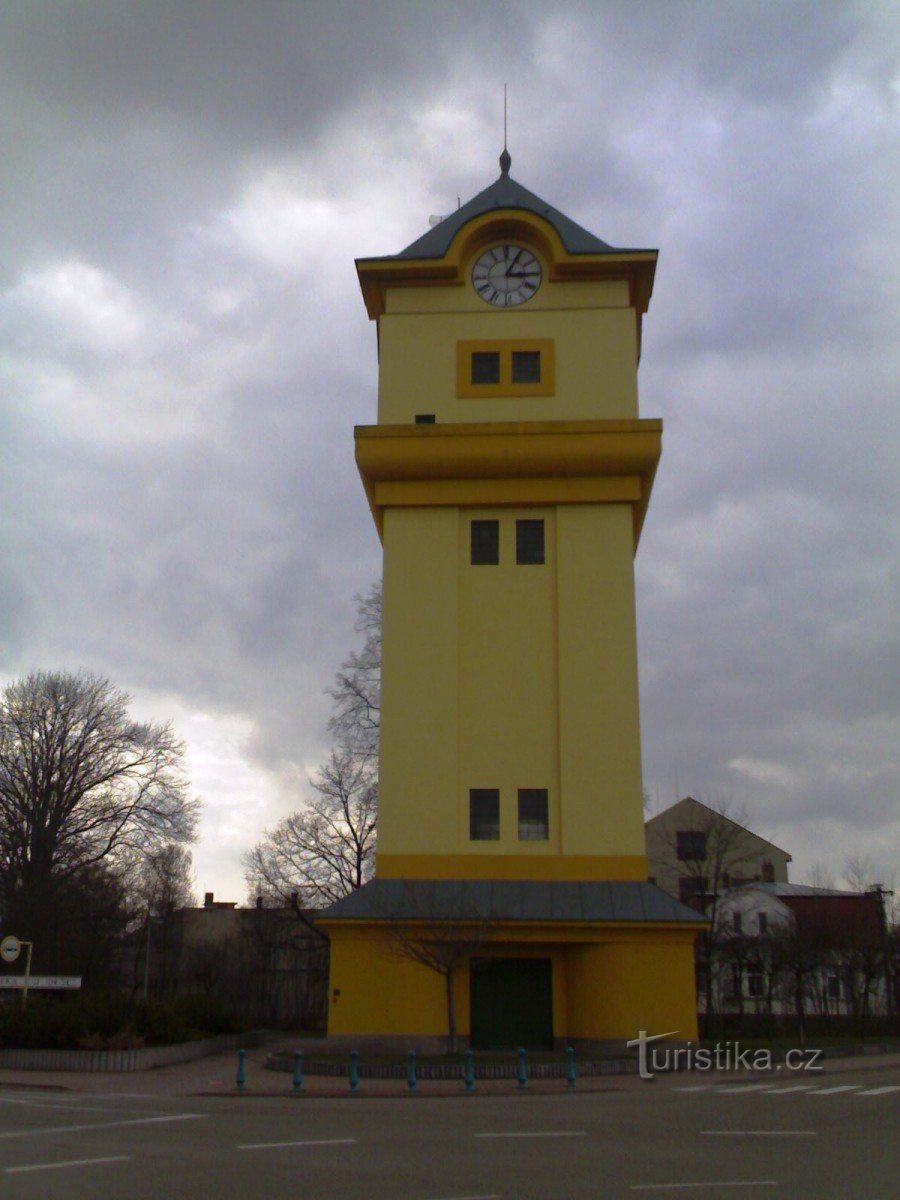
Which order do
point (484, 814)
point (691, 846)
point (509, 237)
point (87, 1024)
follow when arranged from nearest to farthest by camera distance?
point (87, 1024), point (484, 814), point (509, 237), point (691, 846)

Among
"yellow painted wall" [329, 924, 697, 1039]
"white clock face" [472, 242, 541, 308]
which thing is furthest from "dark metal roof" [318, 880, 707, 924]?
"white clock face" [472, 242, 541, 308]

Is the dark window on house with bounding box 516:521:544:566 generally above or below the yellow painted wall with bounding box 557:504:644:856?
above

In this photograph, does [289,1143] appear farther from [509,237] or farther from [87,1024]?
[509,237]

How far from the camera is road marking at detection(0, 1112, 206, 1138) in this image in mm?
14480

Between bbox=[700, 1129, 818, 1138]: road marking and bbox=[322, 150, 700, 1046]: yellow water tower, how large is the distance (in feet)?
40.7

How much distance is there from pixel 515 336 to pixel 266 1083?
22.5 m

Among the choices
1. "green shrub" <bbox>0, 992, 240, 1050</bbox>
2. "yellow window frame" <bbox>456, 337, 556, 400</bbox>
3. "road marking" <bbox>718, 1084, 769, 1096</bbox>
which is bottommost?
"road marking" <bbox>718, 1084, 769, 1096</bbox>

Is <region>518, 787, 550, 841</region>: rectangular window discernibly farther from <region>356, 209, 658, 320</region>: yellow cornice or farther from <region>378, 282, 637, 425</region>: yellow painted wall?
<region>356, 209, 658, 320</region>: yellow cornice

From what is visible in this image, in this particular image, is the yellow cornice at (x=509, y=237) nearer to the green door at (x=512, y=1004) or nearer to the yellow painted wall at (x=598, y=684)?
the yellow painted wall at (x=598, y=684)

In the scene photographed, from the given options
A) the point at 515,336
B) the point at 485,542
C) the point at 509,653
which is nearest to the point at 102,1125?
the point at 509,653

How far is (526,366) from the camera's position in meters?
36.3

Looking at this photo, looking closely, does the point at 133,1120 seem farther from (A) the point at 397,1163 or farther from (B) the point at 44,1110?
(A) the point at 397,1163

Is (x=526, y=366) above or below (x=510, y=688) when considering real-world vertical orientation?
above

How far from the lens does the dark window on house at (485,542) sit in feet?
114
